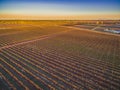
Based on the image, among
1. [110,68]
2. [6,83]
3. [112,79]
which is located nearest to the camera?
[6,83]

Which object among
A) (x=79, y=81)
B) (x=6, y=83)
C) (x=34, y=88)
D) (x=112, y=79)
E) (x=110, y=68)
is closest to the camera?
(x=34, y=88)

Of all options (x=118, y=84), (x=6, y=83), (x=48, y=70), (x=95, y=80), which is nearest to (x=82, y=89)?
(x=95, y=80)

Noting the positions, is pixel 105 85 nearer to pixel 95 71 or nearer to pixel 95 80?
pixel 95 80

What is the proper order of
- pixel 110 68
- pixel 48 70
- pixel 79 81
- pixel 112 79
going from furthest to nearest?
pixel 110 68, pixel 48 70, pixel 112 79, pixel 79 81

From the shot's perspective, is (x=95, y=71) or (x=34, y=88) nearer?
(x=34, y=88)

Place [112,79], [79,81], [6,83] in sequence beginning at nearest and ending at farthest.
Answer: [6,83], [79,81], [112,79]

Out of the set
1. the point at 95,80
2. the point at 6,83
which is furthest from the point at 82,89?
the point at 6,83

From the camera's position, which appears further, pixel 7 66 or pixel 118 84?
pixel 7 66

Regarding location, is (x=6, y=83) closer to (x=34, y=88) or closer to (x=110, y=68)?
(x=34, y=88)

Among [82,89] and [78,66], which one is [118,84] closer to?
[82,89]
